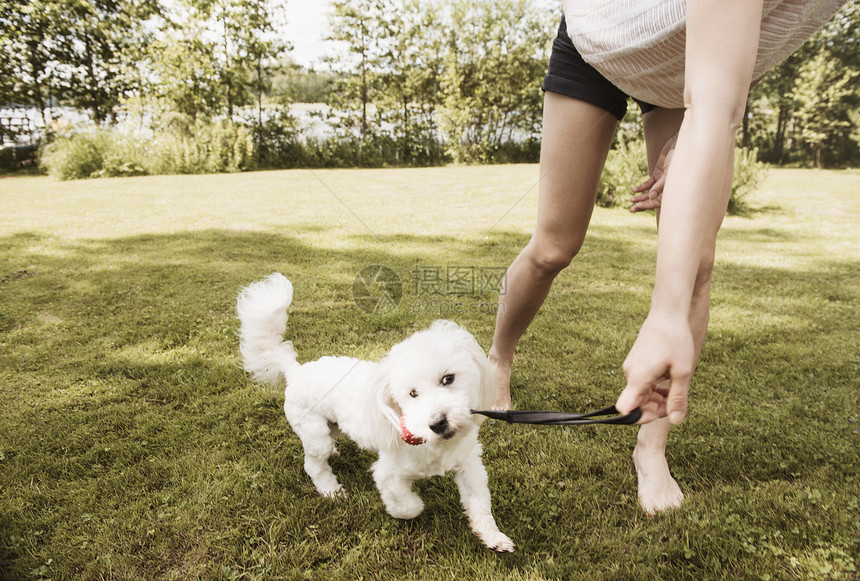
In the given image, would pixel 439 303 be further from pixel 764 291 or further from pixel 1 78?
pixel 1 78

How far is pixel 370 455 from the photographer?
236 cm

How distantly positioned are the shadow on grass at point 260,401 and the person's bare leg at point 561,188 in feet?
2.47

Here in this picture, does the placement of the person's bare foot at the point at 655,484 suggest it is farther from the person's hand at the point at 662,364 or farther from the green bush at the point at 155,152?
the green bush at the point at 155,152

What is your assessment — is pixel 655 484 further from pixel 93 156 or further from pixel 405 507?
pixel 93 156

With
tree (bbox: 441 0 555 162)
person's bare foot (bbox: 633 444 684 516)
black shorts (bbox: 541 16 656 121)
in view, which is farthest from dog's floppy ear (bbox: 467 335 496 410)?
tree (bbox: 441 0 555 162)

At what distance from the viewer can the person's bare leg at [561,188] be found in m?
1.92

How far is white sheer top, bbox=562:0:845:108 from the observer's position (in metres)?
1.12

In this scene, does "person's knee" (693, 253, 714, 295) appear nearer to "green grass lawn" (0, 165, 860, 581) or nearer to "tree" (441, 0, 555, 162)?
"green grass lawn" (0, 165, 860, 581)

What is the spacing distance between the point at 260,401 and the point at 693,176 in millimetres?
2446

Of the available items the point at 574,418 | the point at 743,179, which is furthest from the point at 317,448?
the point at 743,179

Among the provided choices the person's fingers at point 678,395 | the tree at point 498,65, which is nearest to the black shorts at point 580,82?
the person's fingers at point 678,395

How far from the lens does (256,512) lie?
1946 mm

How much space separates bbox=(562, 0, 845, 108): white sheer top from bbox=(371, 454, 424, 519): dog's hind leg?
4.97 feet

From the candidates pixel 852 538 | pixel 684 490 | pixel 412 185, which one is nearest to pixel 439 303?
pixel 684 490
